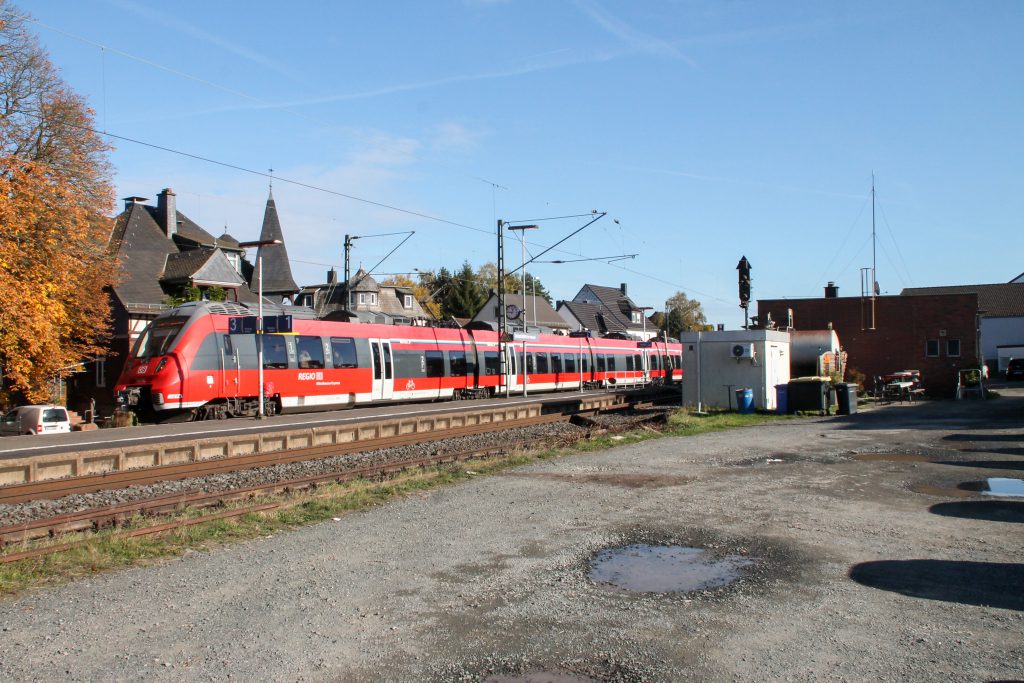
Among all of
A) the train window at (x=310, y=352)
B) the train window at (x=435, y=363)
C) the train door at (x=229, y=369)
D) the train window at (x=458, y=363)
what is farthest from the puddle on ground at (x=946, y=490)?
the train window at (x=458, y=363)

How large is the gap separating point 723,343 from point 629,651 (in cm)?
2428

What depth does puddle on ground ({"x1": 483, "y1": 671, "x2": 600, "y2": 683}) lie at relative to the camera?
5184 mm

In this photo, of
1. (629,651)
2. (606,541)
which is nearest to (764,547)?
(606,541)

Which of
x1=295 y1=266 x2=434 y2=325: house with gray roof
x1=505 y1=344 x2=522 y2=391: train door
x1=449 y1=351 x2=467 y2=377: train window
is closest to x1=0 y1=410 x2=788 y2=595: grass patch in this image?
x1=449 y1=351 x2=467 y2=377: train window

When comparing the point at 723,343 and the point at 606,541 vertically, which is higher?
the point at 723,343

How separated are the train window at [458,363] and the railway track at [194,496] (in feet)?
46.0

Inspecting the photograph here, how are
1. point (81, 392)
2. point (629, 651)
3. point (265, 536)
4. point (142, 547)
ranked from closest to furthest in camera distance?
point (629, 651) → point (142, 547) → point (265, 536) → point (81, 392)

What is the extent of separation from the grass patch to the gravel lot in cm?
38

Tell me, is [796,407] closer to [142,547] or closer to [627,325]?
[142,547]

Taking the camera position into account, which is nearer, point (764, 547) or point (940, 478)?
point (764, 547)

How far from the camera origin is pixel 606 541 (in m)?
8.95

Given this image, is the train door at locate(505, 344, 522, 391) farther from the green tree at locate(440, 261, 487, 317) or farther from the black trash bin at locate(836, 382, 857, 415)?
the green tree at locate(440, 261, 487, 317)

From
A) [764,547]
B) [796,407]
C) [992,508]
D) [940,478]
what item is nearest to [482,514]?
[764,547]

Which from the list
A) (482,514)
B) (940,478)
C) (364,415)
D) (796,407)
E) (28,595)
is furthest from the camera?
(796,407)
